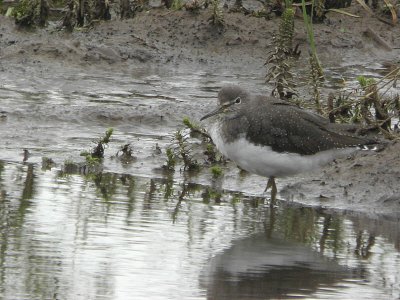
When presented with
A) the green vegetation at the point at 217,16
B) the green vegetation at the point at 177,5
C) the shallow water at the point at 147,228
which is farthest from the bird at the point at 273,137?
the green vegetation at the point at 177,5

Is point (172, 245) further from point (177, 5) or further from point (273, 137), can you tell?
point (177, 5)

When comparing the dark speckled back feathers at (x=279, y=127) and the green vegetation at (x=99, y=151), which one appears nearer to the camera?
the dark speckled back feathers at (x=279, y=127)

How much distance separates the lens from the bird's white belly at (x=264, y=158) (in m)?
8.20

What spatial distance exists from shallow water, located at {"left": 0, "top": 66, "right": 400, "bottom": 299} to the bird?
32cm

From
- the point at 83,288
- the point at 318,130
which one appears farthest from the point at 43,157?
the point at 83,288

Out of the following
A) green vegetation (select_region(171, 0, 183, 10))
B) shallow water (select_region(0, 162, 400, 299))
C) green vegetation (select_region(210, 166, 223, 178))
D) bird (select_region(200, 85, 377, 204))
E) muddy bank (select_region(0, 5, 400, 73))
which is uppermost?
green vegetation (select_region(171, 0, 183, 10))

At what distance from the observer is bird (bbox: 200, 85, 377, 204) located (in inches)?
324

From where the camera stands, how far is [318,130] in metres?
8.52

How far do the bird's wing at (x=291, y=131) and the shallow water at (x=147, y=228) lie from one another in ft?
1.57

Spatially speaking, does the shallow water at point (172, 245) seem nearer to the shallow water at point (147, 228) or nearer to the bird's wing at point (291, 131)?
the shallow water at point (147, 228)

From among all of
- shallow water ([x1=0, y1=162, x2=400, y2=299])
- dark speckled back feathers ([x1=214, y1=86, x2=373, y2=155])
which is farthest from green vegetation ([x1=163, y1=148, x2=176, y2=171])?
dark speckled back feathers ([x1=214, y1=86, x2=373, y2=155])

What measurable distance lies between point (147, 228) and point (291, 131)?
1829 mm

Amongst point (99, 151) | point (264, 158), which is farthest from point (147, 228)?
point (99, 151)

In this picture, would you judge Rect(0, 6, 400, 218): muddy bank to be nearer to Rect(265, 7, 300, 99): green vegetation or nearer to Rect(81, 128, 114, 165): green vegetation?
Rect(265, 7, 300, 99): green vegetation
